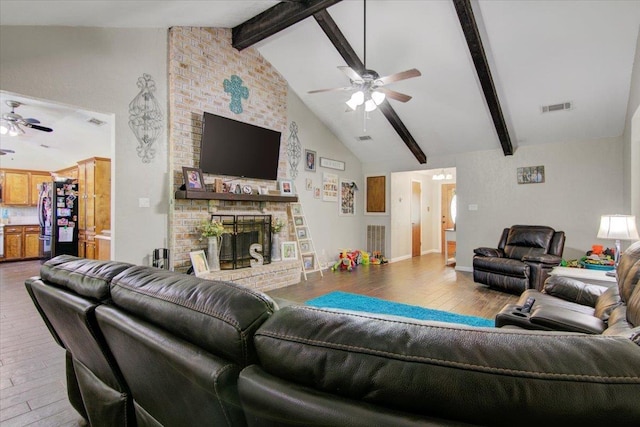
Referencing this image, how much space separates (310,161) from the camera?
634 cm

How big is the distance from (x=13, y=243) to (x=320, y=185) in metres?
7.05

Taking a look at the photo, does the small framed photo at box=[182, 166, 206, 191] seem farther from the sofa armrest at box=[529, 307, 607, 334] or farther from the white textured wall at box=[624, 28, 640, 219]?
the white textured wall at box=[624, 28, 640, 219]

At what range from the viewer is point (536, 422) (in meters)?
0.49

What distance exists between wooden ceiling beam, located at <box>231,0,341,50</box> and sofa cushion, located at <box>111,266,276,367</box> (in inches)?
153

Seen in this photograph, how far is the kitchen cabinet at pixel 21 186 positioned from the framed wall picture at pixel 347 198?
7.20 m

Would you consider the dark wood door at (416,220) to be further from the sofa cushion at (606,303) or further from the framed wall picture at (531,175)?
the sofa cushion at (606,303)

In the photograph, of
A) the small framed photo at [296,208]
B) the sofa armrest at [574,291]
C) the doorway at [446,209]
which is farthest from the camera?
the doorway at [446,209]

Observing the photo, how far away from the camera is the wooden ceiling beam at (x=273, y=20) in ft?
12.9

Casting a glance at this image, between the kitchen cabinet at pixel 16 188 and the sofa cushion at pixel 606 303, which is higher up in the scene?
the kitchen cabinet at pixel 16 188

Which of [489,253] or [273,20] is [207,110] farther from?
[489,253]

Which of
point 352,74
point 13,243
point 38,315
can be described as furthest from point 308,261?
point 13,243

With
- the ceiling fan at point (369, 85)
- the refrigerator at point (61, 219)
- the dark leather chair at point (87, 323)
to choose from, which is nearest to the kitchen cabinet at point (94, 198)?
the refrigerator at point (61, 219)

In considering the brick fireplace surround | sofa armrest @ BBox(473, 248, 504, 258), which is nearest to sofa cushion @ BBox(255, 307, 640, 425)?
the brick fireplace surround

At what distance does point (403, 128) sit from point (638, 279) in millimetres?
4713
